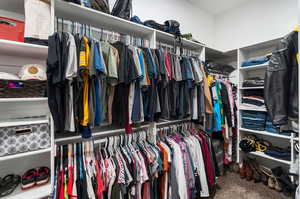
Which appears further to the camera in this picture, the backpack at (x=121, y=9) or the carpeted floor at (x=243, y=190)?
the carpeted floor at (x=243, y=190)

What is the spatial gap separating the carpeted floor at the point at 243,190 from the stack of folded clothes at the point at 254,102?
1.14 metres

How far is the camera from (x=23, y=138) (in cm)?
98

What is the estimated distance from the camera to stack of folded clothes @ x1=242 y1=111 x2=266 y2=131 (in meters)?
2.04

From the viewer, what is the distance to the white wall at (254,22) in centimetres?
201

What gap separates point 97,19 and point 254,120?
2558mm

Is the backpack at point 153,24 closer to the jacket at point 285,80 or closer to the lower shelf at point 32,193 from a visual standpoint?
the jacket at point 285,80

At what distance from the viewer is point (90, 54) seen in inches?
41.2

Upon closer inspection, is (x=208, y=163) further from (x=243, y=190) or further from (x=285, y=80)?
(x=285, y=80)

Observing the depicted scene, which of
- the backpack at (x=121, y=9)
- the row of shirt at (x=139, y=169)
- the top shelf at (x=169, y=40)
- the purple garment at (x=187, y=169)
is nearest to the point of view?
the row of shirt at (x=139, y=169)

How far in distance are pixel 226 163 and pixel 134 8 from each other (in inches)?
110

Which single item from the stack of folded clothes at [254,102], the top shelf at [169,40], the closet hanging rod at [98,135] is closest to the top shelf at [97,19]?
the top shelf at [169,40]

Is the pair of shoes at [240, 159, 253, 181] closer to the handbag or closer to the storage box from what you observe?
the handbag

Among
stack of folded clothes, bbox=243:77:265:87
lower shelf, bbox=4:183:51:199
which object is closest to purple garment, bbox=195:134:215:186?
stack of folded clothes, bbox=243:77:265:87

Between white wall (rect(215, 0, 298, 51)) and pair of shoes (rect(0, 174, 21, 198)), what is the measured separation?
3458mm
